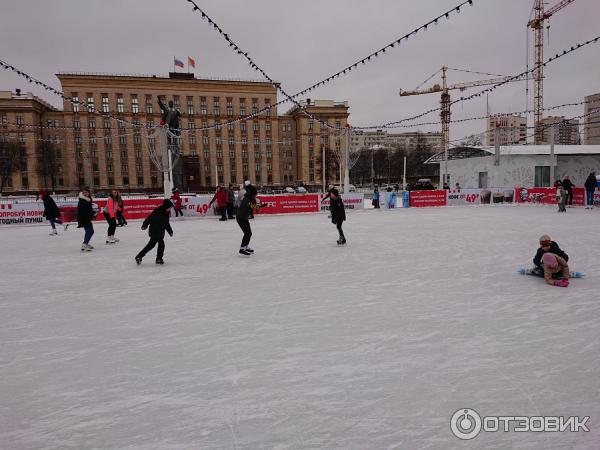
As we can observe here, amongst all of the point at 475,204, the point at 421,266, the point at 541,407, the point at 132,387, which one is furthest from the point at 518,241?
the point at 475,204

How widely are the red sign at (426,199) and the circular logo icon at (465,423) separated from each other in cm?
2311

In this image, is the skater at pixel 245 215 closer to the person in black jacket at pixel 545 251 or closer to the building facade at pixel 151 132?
the person in black jacket at pixel 545 251

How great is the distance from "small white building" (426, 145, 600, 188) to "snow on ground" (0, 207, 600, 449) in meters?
25.4

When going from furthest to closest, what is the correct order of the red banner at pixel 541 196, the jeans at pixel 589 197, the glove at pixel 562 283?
the red banner at pixel 541 196 < the jeans at pixel 589 197 < the glove at pixel 562 283

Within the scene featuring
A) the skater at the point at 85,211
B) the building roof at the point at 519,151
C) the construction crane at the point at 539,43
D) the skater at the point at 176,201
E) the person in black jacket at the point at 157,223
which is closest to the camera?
the person in black jacket at the point at 157,223

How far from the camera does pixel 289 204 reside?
21.9 metres

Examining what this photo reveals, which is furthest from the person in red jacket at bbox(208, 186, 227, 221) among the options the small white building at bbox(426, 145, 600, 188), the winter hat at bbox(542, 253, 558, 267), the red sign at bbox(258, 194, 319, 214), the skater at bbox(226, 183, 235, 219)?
the small white building at bbox(426, 145, 600, 188)

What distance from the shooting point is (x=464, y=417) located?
110 inches

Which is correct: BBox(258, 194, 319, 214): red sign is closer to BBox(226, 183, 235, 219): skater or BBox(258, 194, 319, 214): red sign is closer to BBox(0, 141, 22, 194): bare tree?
BBox(226, 183, 235, 219): skater

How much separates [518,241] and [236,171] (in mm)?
69330

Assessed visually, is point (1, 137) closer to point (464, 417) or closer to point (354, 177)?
point (354, 177)

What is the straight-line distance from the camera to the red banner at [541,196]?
2203cm

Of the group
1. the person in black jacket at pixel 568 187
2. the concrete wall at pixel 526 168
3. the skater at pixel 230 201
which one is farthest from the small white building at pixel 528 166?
the skater at pixel 230 201

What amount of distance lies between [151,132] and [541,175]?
6054 centimetres
